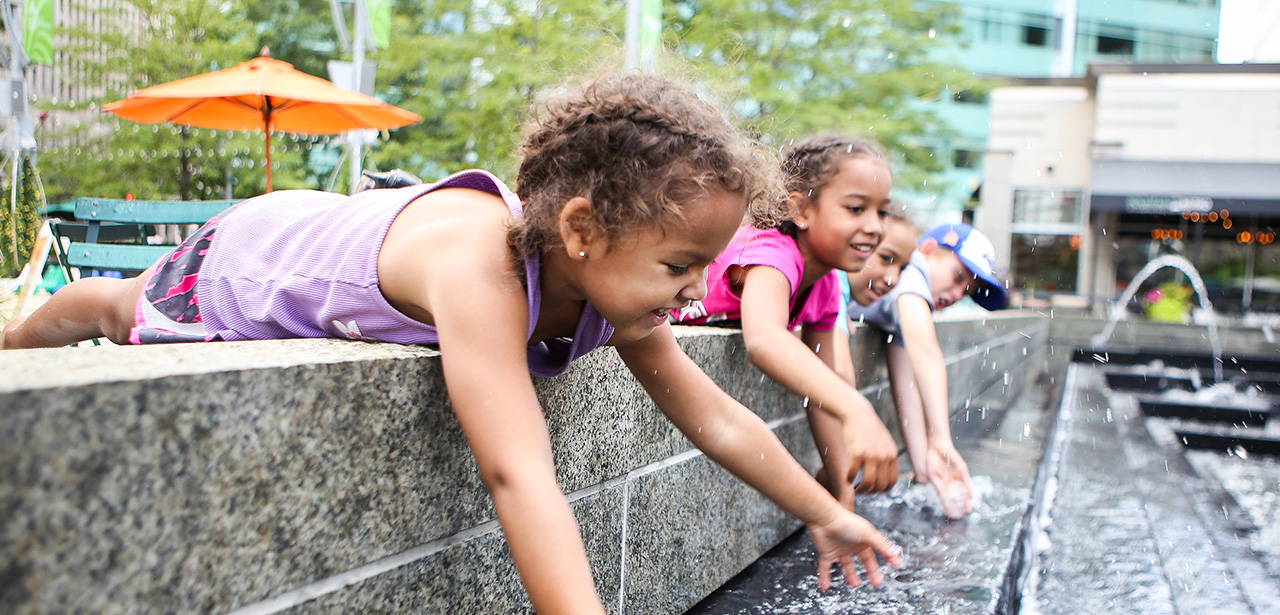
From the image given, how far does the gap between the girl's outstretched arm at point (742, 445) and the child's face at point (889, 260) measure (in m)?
1.81

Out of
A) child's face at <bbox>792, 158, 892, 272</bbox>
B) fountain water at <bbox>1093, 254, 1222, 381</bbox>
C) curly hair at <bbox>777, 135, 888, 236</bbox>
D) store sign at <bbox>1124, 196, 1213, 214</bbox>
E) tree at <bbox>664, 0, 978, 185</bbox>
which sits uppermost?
tree at <bbox>664, 0, 978, 185</bbox>

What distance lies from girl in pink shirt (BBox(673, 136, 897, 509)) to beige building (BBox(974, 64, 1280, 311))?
23.1 m

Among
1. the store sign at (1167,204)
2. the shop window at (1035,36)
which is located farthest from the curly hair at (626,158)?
the shop window at (1035,36)

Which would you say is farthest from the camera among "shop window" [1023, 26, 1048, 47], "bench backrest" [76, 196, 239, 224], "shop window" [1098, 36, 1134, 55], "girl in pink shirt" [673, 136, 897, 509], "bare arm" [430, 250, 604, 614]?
"shop window" [1098, 36, 1134, 55]

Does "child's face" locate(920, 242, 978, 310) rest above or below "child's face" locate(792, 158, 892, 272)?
below

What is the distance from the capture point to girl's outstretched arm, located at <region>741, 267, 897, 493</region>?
6.55 ft

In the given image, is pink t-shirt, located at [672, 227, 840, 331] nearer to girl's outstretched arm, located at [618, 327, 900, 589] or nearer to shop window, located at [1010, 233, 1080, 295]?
girl's outstretched arm, located at [618, 327, 900, 589]

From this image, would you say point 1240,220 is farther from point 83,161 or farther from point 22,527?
point 22,527

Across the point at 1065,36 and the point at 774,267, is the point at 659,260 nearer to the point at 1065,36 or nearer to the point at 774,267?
the point at 774,267

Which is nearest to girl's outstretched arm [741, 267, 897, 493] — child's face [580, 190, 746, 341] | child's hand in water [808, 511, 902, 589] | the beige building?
child's hand in water [808, 511, 902, 589]

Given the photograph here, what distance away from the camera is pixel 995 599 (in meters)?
2.20

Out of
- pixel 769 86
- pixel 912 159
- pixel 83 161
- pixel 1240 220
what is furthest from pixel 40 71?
pixel 1240 220

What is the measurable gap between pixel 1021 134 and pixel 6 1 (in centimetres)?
2675

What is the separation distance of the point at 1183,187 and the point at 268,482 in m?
27.9
